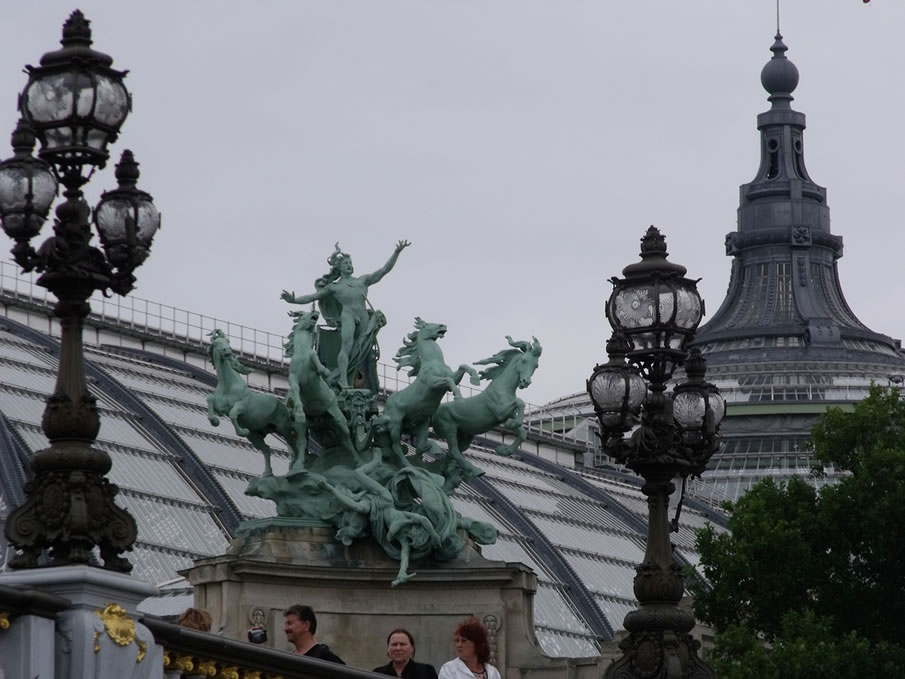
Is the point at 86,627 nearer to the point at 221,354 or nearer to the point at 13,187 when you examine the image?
the point at 13,187

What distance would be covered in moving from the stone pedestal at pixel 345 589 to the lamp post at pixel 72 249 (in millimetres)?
22922

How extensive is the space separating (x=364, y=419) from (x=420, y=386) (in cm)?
109

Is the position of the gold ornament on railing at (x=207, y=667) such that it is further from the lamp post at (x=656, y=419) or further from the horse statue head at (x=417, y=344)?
the horse statue head at (x=417, y=344)

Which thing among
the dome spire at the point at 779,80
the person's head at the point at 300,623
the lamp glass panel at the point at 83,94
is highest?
the dome spire at the point at 779,80

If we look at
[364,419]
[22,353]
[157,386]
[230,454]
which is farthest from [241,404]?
[157,386]

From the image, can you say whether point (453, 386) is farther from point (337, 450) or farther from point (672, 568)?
point (672, 568)

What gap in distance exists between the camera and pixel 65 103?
23750 mm

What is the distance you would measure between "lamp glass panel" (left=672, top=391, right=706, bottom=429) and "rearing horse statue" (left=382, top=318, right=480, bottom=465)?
18163mm

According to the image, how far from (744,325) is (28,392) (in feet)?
221

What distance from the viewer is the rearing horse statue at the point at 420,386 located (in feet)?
160

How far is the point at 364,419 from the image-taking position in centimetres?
4847

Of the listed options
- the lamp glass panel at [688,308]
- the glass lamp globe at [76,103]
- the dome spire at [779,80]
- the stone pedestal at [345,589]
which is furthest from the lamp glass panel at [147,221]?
the dome spire at [779,80]

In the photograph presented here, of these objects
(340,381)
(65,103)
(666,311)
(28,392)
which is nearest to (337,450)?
(340,381)

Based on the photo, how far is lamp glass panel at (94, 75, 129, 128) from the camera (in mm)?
23797
